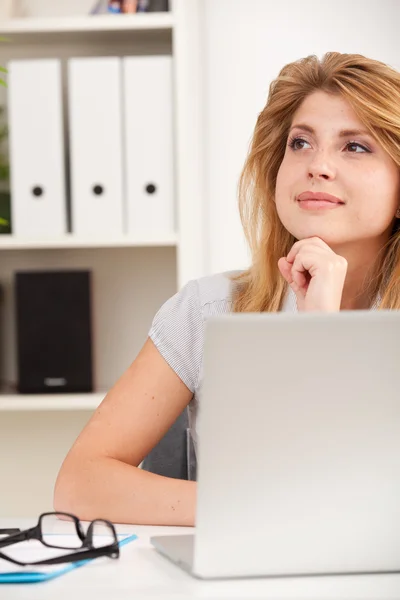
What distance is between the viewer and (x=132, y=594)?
0.74 metres

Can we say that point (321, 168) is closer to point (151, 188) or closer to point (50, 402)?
point (151, 188)

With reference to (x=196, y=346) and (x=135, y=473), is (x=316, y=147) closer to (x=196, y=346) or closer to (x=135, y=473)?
(x=196, y=346)

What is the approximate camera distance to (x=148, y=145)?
2387 millimetres

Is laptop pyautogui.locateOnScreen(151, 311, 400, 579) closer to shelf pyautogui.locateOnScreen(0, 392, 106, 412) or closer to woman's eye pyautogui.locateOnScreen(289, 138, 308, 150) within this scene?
woman's eye pyautogui.locateOnScreen(289, 138, 308, 150)

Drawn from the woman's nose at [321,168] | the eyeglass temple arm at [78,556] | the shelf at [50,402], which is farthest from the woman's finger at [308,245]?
the shelf at [50,402]

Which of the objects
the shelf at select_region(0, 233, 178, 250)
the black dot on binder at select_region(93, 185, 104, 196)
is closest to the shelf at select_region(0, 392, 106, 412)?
the shelf at select_region(0, 233, 178, 250)

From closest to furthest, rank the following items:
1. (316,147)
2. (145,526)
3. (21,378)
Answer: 1. (145,526)
2. (316,147)
3. (21,378)

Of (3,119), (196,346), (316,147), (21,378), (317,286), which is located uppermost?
(3,119)

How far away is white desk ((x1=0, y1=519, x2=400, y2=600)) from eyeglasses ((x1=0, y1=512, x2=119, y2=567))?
0.9 inches

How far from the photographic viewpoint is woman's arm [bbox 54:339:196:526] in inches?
44.7

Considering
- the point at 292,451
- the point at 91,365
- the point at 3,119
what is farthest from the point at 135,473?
the point at 3,119

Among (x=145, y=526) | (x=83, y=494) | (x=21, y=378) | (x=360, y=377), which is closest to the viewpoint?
(x=360, y=377)

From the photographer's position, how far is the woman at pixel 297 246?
136 cm

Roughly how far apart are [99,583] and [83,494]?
0.44 m
